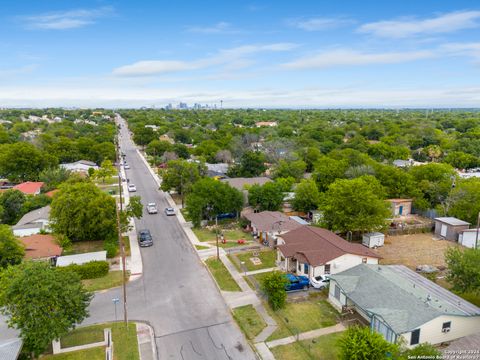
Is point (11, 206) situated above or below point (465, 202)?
below

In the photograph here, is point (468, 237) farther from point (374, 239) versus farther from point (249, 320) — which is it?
point (249, 320)

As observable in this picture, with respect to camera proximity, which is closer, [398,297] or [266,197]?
[398,297]

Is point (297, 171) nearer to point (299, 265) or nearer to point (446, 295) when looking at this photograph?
point (299, 265)

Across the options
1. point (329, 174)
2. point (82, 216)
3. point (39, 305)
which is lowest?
point (82, 216)

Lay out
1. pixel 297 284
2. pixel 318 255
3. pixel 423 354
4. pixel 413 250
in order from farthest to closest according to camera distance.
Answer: pixel 413 250 → pixel 318 255 → pixel 297 284 → pixel 423 354

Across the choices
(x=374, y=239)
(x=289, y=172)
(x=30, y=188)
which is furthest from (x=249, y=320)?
(x=30, y=188)

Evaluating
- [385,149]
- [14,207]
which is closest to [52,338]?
[14,207]
